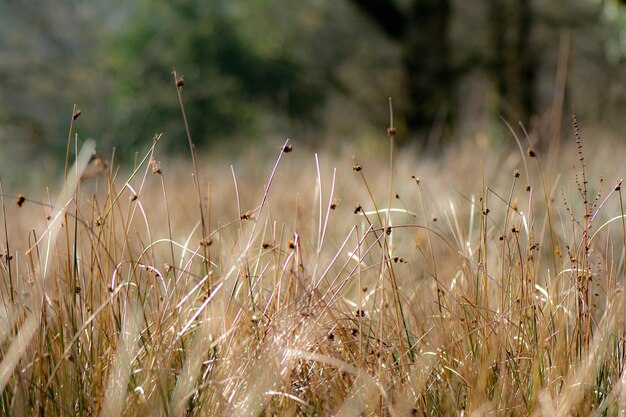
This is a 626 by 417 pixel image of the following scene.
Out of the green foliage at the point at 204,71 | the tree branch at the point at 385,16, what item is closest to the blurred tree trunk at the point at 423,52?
the tree branch at the point at 385,16

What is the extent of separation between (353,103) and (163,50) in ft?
11.3

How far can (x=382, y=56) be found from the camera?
14.0 m

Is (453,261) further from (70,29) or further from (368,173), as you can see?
(70,29)

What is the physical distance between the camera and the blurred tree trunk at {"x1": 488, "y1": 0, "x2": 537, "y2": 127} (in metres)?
11.9

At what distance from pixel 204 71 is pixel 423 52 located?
3906mm

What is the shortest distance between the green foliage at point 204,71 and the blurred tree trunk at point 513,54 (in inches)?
135

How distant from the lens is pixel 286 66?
14.6 m

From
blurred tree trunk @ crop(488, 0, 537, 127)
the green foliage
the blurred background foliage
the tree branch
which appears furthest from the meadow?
the green foliage

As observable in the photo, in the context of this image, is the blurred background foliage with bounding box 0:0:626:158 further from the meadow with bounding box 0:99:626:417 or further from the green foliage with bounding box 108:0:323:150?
the meadow with bounding box 0:99:626:417

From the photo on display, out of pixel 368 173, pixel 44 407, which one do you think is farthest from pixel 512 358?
pixel 368 173

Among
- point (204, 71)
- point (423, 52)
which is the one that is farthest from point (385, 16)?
point (204, 71)

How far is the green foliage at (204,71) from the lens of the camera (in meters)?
13.9

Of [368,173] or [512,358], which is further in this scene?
[368,173]

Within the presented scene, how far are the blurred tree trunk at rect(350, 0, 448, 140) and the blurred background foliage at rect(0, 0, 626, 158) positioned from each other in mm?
21
